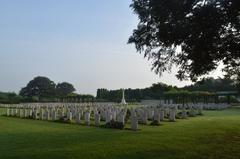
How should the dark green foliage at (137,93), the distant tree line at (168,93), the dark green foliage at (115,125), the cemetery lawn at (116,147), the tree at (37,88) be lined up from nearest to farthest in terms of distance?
the cemetery lawn at (116,147) < the dark green foliage at (115,125) < the distant tree line at (168,93) < the dark green foliage at (137,93) < the tree at (37,88)

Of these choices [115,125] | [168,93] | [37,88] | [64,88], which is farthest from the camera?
[64,88]

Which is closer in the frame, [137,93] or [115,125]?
[115,125]

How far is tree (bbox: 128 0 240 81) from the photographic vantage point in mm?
14422

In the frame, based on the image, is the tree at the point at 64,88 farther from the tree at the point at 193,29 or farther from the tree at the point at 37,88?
the tree at the point at 193,29

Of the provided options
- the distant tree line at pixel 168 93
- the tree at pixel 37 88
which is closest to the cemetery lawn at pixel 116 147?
the distant tree line at pixel 168 93

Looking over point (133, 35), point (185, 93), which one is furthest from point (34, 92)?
point (133, 35)

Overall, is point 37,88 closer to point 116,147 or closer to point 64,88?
point 64,88

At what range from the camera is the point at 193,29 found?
1462 cm

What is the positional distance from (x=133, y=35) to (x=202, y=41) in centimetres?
363

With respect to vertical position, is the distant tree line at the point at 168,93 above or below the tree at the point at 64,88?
below

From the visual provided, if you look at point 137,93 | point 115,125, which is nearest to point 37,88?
point 137,93

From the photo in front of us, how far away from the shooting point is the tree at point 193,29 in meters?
14.4

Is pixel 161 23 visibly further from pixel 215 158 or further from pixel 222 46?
pixel 215 158

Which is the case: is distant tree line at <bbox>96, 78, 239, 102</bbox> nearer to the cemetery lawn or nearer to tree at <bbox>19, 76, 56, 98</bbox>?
tree at <bbox>19, 76, 56, 98</bbox>
